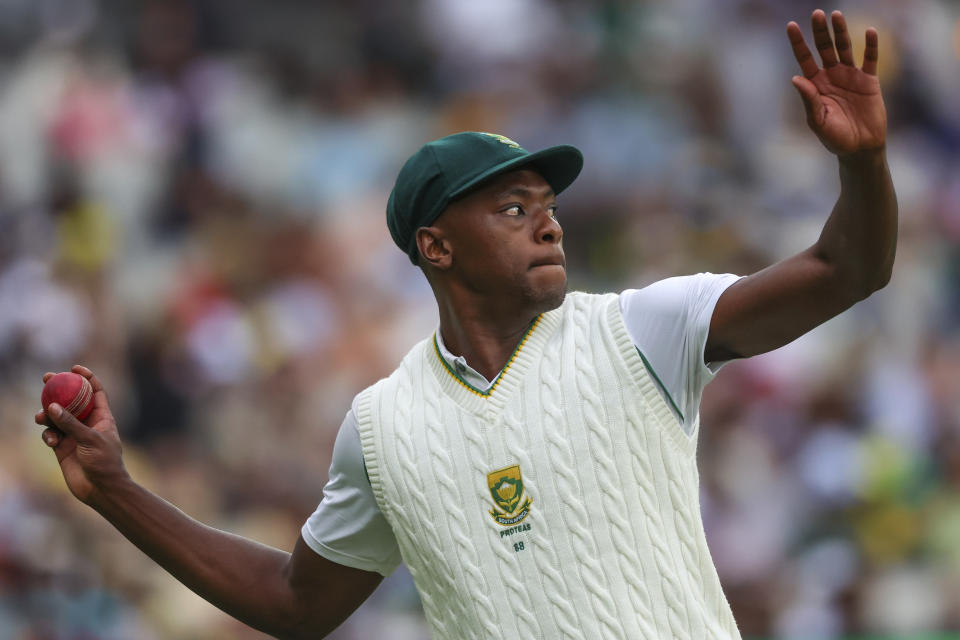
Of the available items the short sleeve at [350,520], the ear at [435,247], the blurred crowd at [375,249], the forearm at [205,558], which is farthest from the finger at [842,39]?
the blurred crowd at [375,249]

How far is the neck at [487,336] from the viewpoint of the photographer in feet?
10.7

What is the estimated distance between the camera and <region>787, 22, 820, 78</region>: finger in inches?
104

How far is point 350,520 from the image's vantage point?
11.1 feet

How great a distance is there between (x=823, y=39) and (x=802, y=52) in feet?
0.18

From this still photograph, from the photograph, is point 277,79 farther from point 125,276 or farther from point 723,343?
point 723,343

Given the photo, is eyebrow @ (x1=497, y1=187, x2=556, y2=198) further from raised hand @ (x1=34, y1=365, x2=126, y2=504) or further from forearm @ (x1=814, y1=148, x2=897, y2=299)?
raised hand @ (x1=34, y1=365, x2=126, y2=504)

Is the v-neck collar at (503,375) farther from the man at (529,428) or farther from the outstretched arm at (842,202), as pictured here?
the outstretched arm at (842,202)

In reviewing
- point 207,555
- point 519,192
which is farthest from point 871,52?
point 207,555

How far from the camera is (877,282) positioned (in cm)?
269

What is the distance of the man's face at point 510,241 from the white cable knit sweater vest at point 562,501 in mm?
117

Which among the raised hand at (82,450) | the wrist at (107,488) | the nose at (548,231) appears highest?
the nose at (548,231)

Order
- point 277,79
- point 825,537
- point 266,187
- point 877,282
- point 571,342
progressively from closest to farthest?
point 877,282
point 571,342
point 825,537
point 266,187
point 277,79

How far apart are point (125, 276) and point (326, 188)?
155cm

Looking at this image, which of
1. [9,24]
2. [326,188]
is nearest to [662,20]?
[326,188]
